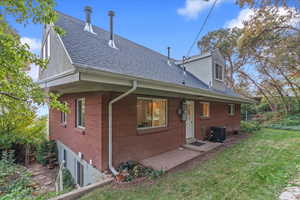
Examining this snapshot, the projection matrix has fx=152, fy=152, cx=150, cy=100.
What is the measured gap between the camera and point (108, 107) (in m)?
4.29

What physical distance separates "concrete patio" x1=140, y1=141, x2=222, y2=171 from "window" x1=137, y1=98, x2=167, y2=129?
1.09m

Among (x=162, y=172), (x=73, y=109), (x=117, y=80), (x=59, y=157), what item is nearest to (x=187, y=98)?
(x=162, y=172)

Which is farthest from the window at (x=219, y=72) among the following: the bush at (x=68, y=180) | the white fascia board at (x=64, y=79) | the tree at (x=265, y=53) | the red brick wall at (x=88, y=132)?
the bush at (x=68, y=180)

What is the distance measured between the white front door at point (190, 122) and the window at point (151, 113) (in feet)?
5.66

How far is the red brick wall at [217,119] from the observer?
767cm

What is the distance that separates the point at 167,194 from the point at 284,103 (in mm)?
20228

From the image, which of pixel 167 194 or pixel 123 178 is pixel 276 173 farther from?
pixel 123 178

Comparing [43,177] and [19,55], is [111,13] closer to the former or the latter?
[19,55]

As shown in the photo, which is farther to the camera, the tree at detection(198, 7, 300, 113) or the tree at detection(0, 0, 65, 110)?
the tree at detection(198, 7, 300, 113)

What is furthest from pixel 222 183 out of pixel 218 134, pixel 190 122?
pixel 218 134

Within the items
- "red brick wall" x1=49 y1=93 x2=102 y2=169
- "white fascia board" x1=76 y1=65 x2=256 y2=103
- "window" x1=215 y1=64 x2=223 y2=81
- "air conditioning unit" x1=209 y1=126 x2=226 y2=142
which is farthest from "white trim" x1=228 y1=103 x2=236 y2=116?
"red brick wall" x1=49 y1=93 x2=102 y2=169

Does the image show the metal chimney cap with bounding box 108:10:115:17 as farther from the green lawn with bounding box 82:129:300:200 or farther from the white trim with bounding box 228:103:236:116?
the white trim with bounding box 228:103:236:116

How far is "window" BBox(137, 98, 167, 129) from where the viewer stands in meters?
5.15

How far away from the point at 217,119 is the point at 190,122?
3059 mm
